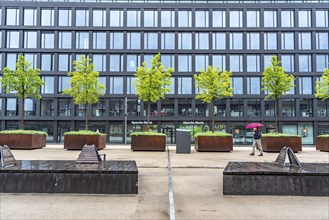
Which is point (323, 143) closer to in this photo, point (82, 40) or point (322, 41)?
point (322, 41)

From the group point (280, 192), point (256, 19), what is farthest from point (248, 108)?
point (280, 192)

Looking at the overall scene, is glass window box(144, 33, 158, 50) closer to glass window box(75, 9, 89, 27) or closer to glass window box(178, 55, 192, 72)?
glass window box(178, 55, 192, 72)

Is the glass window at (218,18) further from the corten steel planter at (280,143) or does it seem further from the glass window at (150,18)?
the corten steel planter at (280,143)

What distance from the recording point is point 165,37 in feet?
148

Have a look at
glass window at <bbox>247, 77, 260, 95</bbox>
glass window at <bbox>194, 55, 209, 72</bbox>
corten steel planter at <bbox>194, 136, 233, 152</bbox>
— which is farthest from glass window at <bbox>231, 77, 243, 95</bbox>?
corten steel planter at <bbox>194, 136, 233, 152</bbox>

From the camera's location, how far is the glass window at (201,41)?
147ft

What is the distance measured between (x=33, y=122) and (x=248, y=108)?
103ft

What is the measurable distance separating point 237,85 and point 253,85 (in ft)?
7.72

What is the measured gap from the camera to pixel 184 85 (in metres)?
44.1

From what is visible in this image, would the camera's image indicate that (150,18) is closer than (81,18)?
No

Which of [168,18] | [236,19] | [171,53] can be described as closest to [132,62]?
[171,53]

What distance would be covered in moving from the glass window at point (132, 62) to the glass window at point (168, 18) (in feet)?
21.3

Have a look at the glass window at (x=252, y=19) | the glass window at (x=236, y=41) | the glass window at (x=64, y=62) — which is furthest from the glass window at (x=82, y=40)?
the glass window at (x=252, y=19)

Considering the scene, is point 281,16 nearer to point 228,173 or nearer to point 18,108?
point 18,108
